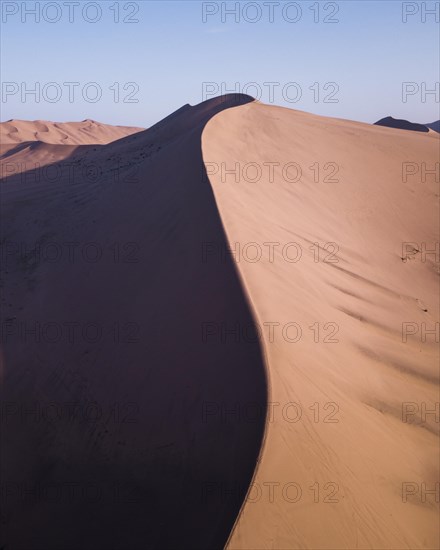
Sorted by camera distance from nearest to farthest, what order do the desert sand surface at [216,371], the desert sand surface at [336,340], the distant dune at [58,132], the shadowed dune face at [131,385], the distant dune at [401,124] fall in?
the desert sand surface at [336,340], the desert sand surface at [216,371], the shadowed dune face at [131,385], the distant dune at [401,124], the distant dune at [58,132]

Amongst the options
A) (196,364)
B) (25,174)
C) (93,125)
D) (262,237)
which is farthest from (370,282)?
(93,125)

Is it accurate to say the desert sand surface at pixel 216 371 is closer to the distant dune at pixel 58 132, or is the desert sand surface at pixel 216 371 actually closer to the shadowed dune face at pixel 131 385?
the shadowed dune face at pixel 131 385

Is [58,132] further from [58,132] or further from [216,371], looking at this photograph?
[216,371]

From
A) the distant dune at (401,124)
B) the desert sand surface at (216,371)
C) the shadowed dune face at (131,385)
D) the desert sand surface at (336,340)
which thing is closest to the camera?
the desert sand surface at (336,340)

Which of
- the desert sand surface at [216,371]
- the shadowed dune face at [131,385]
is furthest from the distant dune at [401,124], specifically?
the shadowed dune face at [131,385]

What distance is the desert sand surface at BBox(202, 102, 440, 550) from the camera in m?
3.10

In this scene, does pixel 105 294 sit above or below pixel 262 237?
below

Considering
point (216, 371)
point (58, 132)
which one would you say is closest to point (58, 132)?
point (58, 132)

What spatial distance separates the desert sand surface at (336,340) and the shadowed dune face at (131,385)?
0.91 feet

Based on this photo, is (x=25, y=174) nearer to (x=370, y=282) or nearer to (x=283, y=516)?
(x=370, y=282)

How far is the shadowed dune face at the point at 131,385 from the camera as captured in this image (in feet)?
11.3

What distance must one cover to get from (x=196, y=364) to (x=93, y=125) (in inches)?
1823

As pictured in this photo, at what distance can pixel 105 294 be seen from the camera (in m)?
6.02

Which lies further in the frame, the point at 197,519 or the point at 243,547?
the point at 197,519
